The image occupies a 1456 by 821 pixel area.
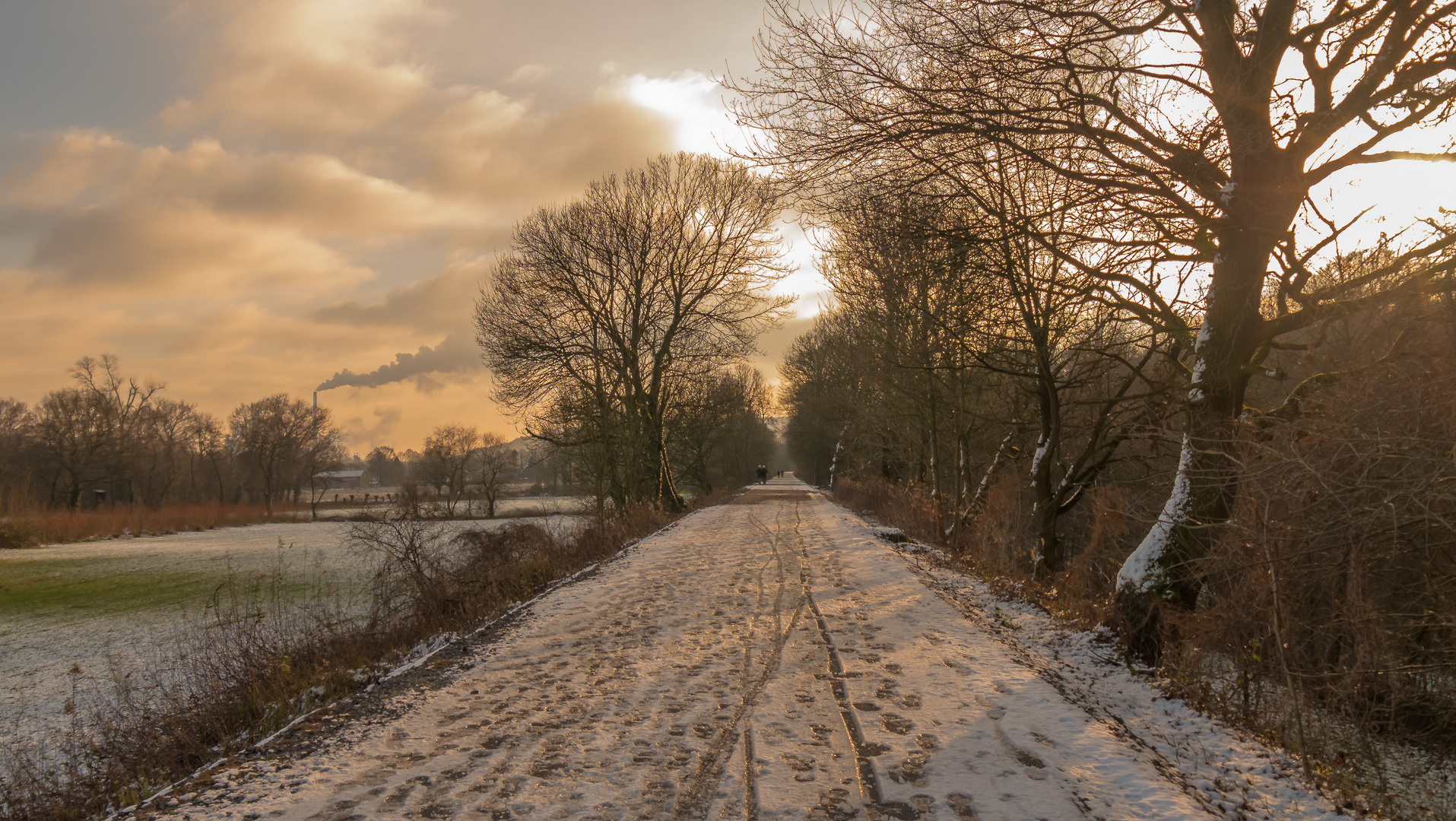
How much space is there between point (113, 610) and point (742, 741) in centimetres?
1887

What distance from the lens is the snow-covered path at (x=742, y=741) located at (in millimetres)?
3760

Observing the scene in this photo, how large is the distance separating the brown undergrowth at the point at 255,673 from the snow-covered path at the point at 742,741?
125 centimetres

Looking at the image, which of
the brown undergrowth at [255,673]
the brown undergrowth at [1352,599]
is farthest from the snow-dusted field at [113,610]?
the brown undergrowth at [1352,599]

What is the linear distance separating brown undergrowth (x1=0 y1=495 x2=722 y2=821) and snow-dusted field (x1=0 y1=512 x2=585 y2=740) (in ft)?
2.09

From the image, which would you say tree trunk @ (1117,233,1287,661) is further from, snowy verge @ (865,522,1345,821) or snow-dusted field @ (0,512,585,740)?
snow-dusted field @ (0,512,585,740)

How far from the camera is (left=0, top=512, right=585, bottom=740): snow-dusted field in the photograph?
9.94 m

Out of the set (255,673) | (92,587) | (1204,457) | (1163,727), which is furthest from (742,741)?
(92,587)

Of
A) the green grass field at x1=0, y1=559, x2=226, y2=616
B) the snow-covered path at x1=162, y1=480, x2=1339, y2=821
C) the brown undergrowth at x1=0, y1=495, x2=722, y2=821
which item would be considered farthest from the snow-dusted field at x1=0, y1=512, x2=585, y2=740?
the snow-covered path at x1=162, y1=480, x2=1339, y2=821

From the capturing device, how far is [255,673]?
6.62 meters

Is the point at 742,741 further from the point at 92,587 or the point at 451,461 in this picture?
the point at 451,461

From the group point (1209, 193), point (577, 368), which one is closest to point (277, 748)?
point (1209, 193)

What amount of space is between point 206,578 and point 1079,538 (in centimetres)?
2398

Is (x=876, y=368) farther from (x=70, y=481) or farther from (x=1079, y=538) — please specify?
(x=70, y=481)

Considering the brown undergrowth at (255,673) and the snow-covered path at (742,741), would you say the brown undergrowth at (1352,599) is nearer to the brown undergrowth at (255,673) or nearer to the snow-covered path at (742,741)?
the snow-covered path at (742,741)
